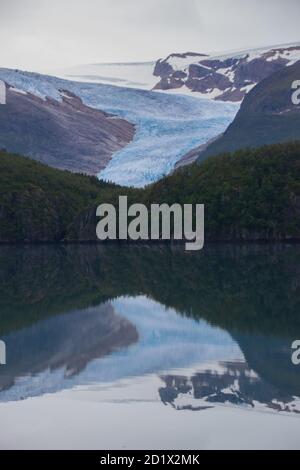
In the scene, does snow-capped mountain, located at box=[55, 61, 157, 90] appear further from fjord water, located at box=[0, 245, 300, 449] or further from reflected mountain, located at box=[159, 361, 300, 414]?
reflected mountain, located at box=[159, 361, 300, 414]

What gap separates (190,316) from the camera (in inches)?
837

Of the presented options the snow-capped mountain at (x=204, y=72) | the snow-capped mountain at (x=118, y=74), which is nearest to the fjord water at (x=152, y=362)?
the snow-capped mountain at (x=118, y=74)

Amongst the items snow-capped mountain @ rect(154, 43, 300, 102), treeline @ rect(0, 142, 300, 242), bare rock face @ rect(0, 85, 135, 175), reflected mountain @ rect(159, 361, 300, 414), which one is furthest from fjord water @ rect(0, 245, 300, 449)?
snow-capped mountain @ rect(154, 43, 300, 102)

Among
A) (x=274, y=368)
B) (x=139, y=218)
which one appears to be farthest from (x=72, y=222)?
(x=274, y=368)

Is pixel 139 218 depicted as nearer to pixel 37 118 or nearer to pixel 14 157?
pixel 14 157

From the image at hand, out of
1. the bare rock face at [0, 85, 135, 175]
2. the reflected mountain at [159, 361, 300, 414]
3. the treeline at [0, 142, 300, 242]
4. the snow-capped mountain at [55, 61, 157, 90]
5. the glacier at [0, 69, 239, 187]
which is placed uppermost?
the snow-capped mountain at [55, 61, 157, 90]

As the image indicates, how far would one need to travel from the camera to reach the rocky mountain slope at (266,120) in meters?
89.7

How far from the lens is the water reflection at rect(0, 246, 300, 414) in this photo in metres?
13.4

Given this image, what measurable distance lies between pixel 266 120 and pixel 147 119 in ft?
34.1

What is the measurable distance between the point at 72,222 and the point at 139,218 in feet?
14.6

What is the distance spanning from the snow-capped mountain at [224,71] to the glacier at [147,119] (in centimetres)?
1980

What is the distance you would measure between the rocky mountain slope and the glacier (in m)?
1.29

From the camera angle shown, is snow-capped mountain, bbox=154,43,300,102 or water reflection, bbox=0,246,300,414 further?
snow-capped mountain, bbox=154,43,300,102

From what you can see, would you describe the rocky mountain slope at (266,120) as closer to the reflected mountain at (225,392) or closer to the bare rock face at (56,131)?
the bare rock face at (56,131)
